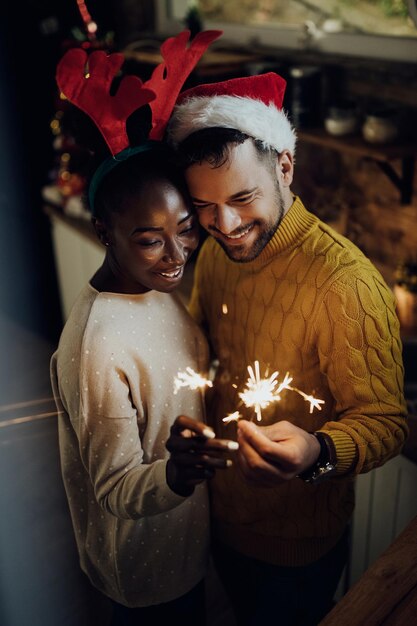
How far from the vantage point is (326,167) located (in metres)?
2.35

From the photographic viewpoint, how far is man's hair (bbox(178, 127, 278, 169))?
94 cm

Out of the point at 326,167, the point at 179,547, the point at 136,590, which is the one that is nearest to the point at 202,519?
the point at 179,547

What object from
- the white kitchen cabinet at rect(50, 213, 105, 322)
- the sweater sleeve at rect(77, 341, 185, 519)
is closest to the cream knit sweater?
the sweater sleeve at rect(77, 341, 185, 519)

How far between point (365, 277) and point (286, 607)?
0.69 metres

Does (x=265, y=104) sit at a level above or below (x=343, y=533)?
above

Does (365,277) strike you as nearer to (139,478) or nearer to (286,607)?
(139,478)

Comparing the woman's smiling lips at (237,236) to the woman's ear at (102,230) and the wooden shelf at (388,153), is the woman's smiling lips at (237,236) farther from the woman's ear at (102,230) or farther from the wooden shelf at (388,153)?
the wooden shelf at (388,153)

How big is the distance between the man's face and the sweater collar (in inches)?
0.6

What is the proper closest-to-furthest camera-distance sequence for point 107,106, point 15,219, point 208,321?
point 107,106
point 208,321
point 15,219

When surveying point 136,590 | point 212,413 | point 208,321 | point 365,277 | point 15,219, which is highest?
point 365,277

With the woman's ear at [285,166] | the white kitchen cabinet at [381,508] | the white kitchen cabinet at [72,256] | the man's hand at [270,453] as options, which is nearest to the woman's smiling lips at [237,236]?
the woman's ear at [285,166]

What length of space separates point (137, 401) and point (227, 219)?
34 cm

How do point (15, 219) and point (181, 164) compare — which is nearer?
point (181, 164)

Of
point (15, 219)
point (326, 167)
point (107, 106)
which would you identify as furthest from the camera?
point (15, 219)
